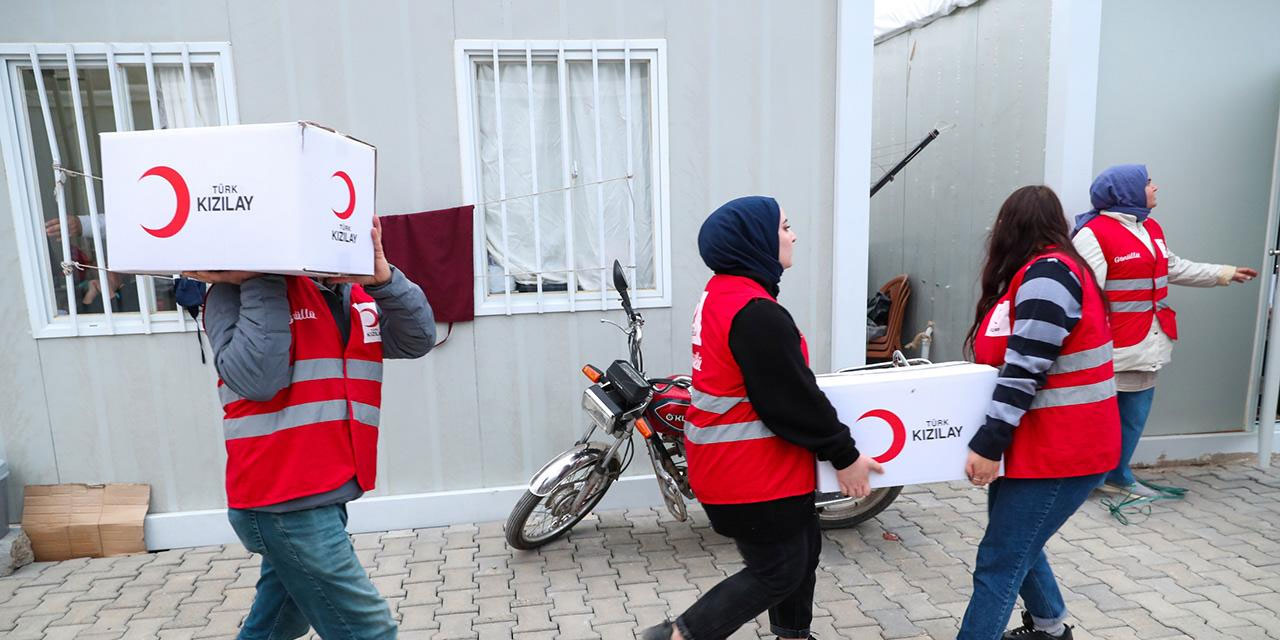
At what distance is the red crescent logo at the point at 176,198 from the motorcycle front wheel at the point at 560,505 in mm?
2157

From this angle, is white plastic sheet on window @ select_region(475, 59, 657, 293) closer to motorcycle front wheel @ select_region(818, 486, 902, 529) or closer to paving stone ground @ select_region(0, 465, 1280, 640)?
paving stone ground @ select_region(0, 465, 1280, 640)

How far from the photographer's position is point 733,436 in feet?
7.42

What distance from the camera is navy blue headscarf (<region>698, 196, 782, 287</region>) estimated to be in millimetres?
2258

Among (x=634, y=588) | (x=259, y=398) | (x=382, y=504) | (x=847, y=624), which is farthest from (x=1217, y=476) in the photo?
(x=259, y=398)

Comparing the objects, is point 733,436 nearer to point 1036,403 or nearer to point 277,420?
point 1036,403

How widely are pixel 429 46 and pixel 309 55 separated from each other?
0.62m

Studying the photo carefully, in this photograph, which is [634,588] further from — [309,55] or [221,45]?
[221,45]

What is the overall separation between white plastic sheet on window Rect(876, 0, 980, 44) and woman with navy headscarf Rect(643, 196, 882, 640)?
4.45m

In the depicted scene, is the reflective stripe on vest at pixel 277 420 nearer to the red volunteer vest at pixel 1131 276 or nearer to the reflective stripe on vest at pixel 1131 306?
the red volunteer vest at pixel 1131 276

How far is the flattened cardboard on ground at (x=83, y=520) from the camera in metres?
3.87

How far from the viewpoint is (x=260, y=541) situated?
200 cm

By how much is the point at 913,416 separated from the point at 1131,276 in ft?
7.87

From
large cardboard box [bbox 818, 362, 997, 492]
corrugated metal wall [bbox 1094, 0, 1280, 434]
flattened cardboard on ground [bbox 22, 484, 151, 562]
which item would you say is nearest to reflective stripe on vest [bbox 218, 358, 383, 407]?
large cardboard box [bbox 818, 362, 997, 492]

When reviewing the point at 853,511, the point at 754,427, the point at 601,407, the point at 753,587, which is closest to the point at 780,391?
the point at 754,427
